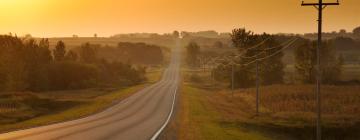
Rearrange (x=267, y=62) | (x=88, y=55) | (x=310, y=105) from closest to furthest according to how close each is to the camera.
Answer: (x=310, y=105) → (x=267, y=62) → (x=88, y=55)

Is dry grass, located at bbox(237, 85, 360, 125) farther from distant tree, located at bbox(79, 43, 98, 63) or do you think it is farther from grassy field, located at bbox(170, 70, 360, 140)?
distant tree, located at bbox(79, 43, 98, 63)

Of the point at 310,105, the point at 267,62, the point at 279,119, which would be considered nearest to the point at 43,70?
the point at 267,62

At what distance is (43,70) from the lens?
341 ft

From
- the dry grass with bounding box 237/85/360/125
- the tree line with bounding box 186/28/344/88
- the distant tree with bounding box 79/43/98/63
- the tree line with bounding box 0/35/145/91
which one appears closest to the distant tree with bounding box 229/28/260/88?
the tree line with bounding box 186/28/344/88

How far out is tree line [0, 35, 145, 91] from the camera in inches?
3533

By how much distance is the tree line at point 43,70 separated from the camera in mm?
89750

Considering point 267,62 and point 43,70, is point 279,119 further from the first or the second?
point 267,62

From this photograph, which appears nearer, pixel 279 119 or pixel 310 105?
pixel 279 119

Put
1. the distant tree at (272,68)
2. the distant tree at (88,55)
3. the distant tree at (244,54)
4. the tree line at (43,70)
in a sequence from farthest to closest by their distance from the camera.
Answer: the distant tree at (88,55) < the distant tree at (272,68) < the distant tree at (244,54) < the tree line at (43,70)

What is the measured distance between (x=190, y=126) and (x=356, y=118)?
2024 cm

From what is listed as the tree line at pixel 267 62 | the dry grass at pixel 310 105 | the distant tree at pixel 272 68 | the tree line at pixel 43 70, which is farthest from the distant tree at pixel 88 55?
the dry grass at pixel 310 105

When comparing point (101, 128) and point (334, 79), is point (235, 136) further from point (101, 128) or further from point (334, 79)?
point (334, 79)

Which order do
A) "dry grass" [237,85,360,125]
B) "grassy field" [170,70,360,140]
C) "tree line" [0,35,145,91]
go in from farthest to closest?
"tree line" [0,35,145,91] < "dry grass" [237,85,360,125] < "grassy field" [170,70,360,140]

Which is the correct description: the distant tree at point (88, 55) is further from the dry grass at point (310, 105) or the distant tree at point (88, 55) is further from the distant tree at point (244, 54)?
the dry grass at point (310, 105)
